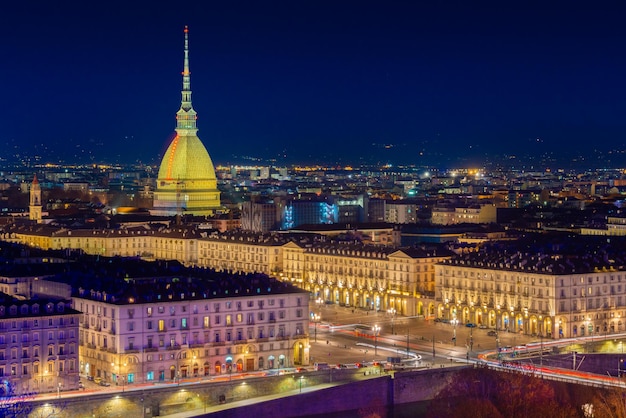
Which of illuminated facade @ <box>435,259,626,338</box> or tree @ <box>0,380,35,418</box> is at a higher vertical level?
illuminated facade @ <box>435,259,626,338</box>

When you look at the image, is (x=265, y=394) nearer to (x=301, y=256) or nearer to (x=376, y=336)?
(x=376, y=336)

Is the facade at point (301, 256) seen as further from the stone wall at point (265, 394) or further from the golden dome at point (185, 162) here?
the golden dome at point (185, 162)

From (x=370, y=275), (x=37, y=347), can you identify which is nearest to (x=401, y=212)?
(x=370, y=275)

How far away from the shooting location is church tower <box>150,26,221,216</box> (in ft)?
518

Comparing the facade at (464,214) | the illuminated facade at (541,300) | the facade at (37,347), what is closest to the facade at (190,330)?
the facade at (37,347)

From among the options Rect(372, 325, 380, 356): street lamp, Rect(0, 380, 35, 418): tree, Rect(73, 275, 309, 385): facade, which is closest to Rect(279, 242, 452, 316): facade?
Rect(372, 325, 380, 356): street lamp

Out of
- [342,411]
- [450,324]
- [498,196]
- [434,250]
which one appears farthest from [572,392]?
[498,196]

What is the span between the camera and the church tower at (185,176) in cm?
15800

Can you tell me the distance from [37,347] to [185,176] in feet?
310

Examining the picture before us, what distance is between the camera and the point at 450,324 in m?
85.0

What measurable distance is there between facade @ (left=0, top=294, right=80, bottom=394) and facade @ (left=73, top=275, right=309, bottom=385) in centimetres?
Answer: 219

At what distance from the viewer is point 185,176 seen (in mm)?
158625

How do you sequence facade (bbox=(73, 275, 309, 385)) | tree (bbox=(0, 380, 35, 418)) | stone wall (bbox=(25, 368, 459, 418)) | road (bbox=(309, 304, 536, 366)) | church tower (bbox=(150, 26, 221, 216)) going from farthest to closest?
church tower (bbox=(150, 26, 221, 216))
road (bbox=(309, 304, 536, 366))
facade (bbox=(73, 275, 309, 385))
stone wall (bbox=(25, 368, 459, 418))
tree (bbox=(0, 380, 35, 418))

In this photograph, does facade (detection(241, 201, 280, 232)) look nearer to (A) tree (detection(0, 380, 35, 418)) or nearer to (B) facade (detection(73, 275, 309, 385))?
(B) facade (detection(73, 275, 309, 385))
